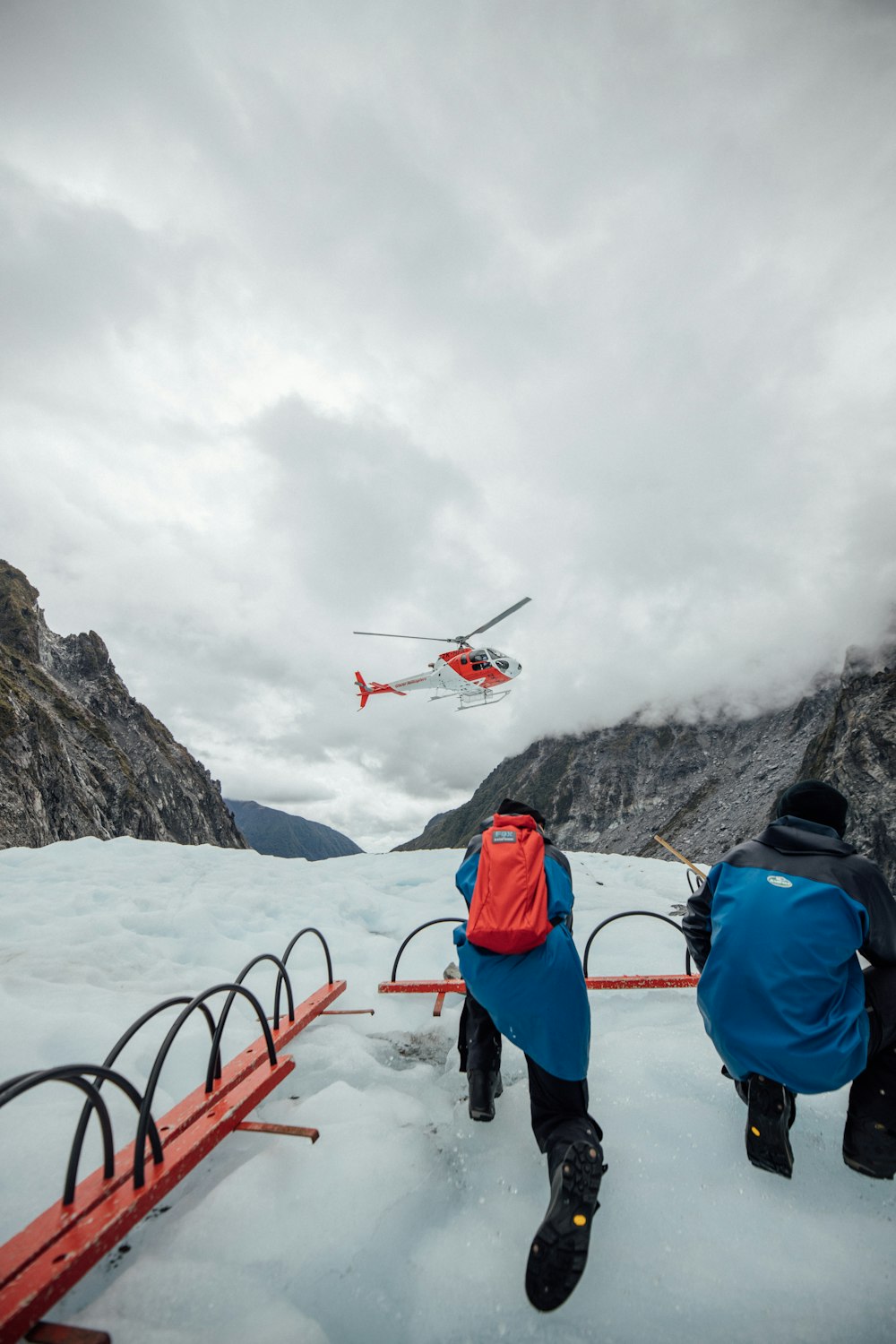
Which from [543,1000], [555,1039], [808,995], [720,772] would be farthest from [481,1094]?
[720,772]

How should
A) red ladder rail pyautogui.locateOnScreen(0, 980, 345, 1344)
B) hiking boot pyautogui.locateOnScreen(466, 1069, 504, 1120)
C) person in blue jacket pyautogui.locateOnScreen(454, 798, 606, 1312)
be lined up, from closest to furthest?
red ladder rail pyautogui.locateOnScreen(0, 980, 345, 1344)
person in blue jacket pyautogui.locateOnScreen(454, 798, 606, 1312)
hiking boot pyautogui.locateOnScreen(466, 1069, 504, 1120)

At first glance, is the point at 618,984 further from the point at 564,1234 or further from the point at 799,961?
the point at 564,1234

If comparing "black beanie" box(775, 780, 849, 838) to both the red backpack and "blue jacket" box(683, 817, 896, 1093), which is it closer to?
"blue jacket" box(683, 817, 896, 1093)

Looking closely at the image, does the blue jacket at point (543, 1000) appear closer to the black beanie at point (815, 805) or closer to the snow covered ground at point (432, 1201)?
the snow covered ground at point (432, 1201)

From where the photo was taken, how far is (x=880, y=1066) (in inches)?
114

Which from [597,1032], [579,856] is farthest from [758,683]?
[597,1032]

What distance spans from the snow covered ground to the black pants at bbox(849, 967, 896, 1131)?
399 mm

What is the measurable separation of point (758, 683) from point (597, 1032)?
607 ft

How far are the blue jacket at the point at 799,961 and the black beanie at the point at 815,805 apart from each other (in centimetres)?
13

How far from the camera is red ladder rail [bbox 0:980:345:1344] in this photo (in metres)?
2.06

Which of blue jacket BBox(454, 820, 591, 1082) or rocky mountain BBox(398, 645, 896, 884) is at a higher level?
rocky mountain BBox(398, 645, 896, 884)

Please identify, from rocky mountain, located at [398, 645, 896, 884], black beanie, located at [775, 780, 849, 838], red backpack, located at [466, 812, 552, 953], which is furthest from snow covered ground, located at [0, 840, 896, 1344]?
rocky mountain, located at [398, 645, 896, 884]

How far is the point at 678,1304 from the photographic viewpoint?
238cm

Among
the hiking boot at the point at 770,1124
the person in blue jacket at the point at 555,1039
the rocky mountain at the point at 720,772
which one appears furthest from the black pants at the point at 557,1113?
the rocky mountain at the point at 720,772
